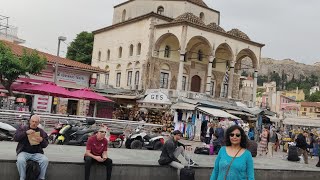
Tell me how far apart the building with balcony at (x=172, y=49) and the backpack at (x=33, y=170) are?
933 inches

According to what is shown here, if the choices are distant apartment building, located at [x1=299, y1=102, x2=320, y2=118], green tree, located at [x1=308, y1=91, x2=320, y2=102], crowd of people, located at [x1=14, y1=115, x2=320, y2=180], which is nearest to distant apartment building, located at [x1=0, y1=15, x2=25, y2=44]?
crowd of people, located at [x1=14, y1=115, x2=320, y2=180]

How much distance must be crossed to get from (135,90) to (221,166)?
30.8m

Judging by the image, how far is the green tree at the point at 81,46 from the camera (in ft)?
165

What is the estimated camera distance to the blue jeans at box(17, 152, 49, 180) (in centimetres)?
724

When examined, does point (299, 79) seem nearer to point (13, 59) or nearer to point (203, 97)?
point (203, 97)

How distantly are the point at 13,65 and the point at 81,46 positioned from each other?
29.5 meters

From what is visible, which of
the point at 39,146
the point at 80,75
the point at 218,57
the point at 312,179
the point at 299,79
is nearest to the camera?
the point at 39,146

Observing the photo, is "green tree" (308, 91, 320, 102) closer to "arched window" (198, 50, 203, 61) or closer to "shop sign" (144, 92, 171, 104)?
"arched window" (198, 50, 203, 61)

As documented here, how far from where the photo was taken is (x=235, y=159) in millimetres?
4652

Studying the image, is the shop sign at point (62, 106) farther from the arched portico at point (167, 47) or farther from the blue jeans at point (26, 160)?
the blue jeans at point (26, 160)

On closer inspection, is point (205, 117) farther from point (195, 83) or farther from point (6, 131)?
point (6, 131)

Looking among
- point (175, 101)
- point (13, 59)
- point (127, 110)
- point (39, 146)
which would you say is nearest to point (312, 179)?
point (39, 146)

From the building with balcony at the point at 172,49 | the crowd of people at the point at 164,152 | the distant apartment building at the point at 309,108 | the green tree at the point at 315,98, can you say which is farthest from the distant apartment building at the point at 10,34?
the green tree at the point at 315,98

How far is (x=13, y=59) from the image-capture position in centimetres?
2195
